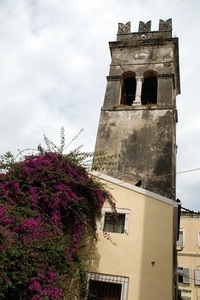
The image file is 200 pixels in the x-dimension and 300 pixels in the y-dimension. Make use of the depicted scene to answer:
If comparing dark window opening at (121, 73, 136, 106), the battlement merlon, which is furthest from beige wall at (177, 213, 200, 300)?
the battlement merlon

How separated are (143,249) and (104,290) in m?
1.46

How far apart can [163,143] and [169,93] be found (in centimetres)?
275

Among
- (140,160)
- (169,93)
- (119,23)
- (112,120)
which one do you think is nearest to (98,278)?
(140,160)

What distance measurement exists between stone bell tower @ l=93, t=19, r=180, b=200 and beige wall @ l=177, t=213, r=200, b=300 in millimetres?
9796

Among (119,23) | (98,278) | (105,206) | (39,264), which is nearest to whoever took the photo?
(39,264)

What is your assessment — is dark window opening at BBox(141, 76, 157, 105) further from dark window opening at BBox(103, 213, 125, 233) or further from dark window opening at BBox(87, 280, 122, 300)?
dark window opening at BBox(87, 280, 122, 300)

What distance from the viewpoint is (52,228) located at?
6.73 metres

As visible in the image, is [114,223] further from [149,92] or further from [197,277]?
[197,277]

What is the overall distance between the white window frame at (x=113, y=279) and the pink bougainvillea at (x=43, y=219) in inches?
25.3

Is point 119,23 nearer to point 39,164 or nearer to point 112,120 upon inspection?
point 112,120

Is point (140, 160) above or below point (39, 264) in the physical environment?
above

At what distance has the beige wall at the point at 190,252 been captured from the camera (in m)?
18.8

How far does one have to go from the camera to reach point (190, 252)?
19922 millimetres

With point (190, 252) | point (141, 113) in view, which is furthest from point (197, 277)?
point (141, 113)
